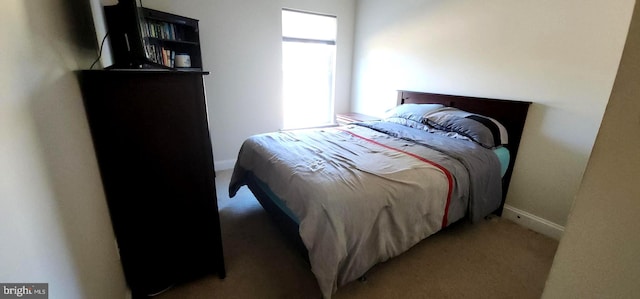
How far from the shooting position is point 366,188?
4.65ft

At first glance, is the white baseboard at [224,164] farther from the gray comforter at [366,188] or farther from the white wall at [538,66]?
the white wall at [538,66]

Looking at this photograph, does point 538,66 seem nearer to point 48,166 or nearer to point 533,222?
point 533,222

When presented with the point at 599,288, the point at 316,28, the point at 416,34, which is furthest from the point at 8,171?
the point at 316,28

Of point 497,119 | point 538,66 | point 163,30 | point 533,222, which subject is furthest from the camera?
point 163,30

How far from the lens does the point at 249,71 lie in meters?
3.42

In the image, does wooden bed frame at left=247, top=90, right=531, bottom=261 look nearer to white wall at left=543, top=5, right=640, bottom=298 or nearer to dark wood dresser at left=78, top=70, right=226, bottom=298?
dark wood dresser at left=78, top=70, right=226, bottom=298

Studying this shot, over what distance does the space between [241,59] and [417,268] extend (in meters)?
3.09

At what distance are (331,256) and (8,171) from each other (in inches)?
44.9

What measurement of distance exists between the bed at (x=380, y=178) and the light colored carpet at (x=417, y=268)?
0.73 feet

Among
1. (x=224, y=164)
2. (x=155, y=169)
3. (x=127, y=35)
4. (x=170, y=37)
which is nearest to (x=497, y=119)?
(x=155, y=169)

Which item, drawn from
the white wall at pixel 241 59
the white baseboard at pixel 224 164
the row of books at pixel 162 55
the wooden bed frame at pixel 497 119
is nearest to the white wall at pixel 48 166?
the wooden bed frame at pixel 497 119

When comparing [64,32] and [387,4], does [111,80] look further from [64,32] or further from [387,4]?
[387,4]

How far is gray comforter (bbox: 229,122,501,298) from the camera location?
1310 mm

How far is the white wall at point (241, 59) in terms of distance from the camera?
10.1 feet
